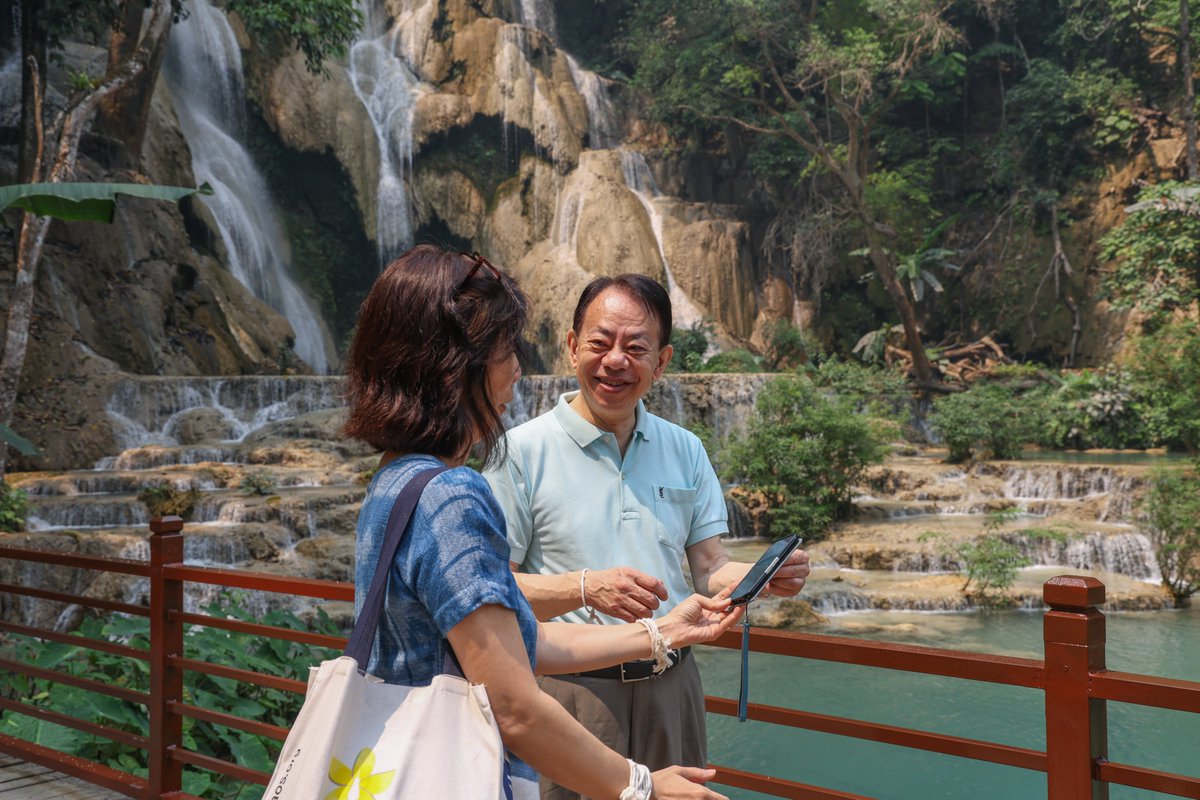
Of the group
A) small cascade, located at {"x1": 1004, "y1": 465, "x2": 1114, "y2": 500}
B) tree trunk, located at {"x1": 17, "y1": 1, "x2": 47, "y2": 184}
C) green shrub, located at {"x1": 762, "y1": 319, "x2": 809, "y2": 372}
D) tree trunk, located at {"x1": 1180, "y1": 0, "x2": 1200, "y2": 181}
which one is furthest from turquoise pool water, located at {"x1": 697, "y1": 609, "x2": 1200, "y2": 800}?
green shrub, located at {"x1": 762, "y1": 319, "x2": 809, "y2": 372}

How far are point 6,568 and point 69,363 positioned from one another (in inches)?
182

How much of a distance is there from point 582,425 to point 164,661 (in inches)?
65.3

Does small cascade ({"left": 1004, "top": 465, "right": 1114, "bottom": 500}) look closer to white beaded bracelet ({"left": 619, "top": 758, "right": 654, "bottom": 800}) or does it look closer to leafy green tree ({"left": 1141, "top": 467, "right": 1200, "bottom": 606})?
leafy green tree ({"left": 1141, "top": 467, "right": 1200, "bottom": 606})

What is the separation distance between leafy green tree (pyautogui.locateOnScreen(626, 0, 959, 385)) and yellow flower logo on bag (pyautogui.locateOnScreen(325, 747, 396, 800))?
711 inches

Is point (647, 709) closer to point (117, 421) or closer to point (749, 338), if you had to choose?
point (117, 421)

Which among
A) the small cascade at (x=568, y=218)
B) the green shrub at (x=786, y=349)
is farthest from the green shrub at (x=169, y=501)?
the green shrub at (x=786, y=349)

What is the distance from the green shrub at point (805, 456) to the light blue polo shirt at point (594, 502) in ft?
33.2

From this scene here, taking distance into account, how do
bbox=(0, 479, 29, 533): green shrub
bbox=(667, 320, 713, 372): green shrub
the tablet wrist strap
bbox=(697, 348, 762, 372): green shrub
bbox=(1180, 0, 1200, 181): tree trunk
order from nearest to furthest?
the tablet wrist strap
bbox=(0, 479, 29, 533): green shrub
bbox=(1180, 0, 1200, 181): tree trunk
bbox=(697, 348, 762, 372): green shrub
bbox=(667, 320, 713, 372): green shrub

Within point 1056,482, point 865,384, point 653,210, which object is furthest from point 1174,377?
point 653,210

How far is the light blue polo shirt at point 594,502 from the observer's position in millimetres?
1990

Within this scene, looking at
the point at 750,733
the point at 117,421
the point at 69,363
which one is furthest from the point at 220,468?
the point at 750,733

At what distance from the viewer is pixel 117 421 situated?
1255cm

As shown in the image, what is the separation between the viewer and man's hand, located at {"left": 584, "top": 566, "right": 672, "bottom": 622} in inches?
63.6

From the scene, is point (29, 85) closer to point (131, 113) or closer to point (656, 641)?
point (131, 113)
